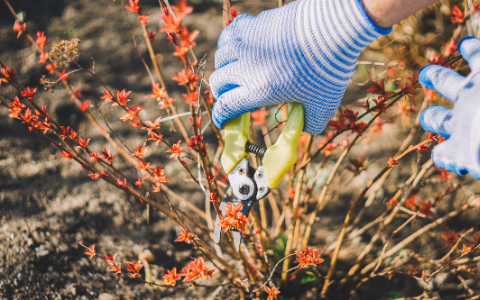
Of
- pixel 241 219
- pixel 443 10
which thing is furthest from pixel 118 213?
pixel 443 10

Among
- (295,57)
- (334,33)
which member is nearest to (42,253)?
(295,57)

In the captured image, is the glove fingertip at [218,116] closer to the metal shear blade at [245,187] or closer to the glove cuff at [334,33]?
the metal shear blade at [245,187]

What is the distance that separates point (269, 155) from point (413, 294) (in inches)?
59.3

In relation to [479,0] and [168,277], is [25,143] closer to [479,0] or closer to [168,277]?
[168,277]

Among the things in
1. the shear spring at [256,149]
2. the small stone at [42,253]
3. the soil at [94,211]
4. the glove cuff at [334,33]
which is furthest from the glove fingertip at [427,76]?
the small stone at [42,253]

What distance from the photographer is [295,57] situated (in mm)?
1104

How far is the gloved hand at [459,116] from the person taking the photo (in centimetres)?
83

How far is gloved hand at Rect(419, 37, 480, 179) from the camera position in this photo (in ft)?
2.73

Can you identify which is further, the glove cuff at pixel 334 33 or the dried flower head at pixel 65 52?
the dried flower head at pixel 65 52

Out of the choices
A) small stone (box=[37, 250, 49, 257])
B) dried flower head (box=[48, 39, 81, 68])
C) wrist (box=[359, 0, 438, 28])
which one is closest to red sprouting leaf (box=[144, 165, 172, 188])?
dried flower head (box=[48, 39, 81, 68])

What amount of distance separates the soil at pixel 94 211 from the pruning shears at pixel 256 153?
0.63 meters

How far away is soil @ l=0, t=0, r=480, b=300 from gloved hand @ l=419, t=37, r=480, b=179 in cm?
92

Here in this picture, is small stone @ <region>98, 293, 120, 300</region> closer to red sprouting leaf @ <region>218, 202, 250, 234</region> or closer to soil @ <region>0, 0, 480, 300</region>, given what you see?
soil @ <region>0, 0, 480, 300</region>

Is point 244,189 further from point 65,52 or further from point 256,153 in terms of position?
point 65,52
